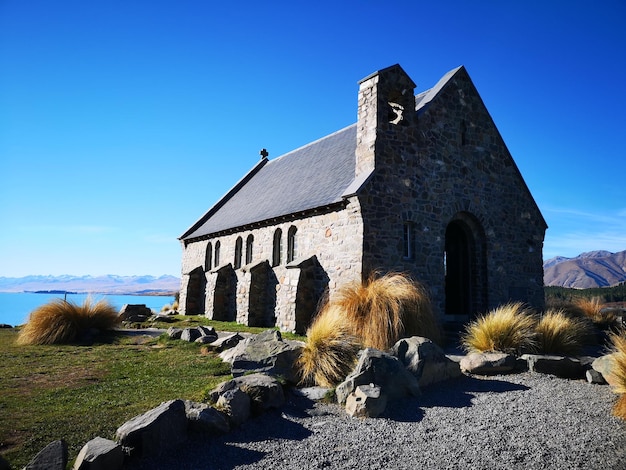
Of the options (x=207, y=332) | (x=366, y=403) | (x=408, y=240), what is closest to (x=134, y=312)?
(x=207, y=332)

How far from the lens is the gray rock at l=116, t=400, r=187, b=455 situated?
475 cm

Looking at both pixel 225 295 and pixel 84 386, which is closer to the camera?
pixel 84 386

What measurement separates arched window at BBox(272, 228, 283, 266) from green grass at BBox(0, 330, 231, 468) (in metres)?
6.19

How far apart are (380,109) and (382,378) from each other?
31.0 ft

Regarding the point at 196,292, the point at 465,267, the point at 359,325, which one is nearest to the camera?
the point at 359,325

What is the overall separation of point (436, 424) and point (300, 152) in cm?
2009

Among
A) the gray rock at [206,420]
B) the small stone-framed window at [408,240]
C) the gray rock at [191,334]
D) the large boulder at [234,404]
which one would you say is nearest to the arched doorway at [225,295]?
the gray rock at [191,334]

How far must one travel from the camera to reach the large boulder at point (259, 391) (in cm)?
623

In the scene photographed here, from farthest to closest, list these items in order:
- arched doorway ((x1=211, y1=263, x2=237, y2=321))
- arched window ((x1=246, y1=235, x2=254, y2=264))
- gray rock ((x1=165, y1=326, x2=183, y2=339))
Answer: arched doorway ((x1=211, y1=263, x2=237, y2=321)) → arched window ((x1=246, y1=235, x2=254, y2=264)) → gray rock ((x1=165, y1=326, x2=183, y2=339))

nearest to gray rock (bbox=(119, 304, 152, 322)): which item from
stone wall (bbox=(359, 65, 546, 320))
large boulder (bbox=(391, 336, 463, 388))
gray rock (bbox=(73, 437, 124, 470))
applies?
stone wall (bbox=(359, 65, 546, 320))

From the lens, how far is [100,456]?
13.7ft

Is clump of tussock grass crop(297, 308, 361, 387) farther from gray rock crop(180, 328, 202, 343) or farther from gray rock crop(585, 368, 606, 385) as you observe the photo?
gray rock crop(180, 328, 202, 343)

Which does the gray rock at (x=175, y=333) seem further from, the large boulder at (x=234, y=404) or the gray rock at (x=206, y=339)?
the large boulder at (x=234, y=404)

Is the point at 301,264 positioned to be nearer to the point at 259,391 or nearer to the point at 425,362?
the point at 425,362
